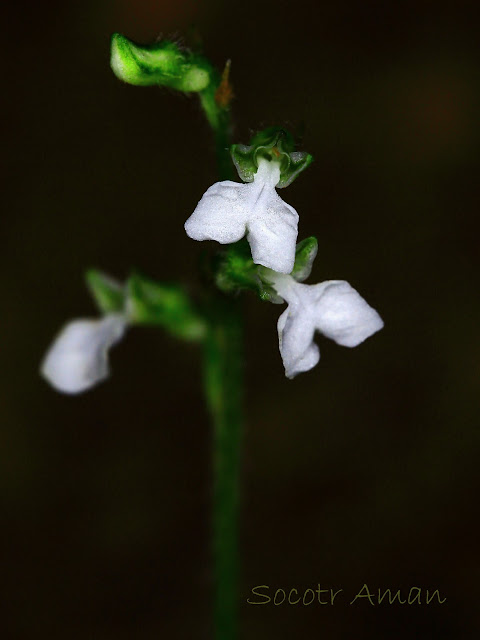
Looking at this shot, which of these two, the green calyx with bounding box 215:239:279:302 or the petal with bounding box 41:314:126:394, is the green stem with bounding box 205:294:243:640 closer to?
the green calyx with bounding box 215:239:279:302

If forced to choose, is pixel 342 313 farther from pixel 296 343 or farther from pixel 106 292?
pixel 106 292

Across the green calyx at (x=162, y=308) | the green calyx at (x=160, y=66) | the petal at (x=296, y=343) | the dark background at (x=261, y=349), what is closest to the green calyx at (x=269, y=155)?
the green calyx at (x=160, y=66)

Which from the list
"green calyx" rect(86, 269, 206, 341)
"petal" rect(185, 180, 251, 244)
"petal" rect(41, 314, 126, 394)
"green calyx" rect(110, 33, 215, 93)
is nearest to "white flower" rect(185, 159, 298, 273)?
"petal" rect(185, 180, 251, 244)

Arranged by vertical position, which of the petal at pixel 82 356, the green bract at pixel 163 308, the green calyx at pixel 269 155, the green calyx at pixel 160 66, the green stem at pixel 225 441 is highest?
the green calyx at pixel 160 66

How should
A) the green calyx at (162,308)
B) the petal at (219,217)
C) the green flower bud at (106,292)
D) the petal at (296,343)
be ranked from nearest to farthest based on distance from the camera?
the petal at (219,217) → the petal at (296,343) → the green calyx at (162,308) → the green flower bud at (106,292)

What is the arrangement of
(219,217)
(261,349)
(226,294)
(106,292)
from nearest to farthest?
1. (219,217)
2. (226,294)
3. (106,292)
4. (261,349)

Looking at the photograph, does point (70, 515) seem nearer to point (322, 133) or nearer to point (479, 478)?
point (479, 478)

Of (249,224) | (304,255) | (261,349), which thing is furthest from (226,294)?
(261,349)

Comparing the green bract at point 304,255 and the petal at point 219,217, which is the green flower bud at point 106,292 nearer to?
the green bract at point 304,255

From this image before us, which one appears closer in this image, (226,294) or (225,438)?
(226,294)
